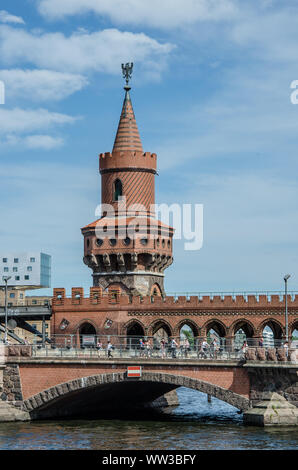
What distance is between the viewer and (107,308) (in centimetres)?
8325

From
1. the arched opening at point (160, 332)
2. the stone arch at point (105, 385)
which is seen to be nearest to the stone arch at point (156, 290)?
the arched opening at point (160, 332)

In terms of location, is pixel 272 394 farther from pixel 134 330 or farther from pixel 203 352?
pixel 134 330

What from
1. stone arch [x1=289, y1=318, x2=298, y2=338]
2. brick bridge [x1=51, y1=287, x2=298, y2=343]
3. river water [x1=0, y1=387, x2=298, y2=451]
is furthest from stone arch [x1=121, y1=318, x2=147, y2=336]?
stone arch [x1=289, y1=318, x2=298, y2=338]

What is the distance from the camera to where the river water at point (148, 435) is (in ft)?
185

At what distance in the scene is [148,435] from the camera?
6169 cm

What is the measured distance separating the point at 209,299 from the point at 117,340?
8819mm

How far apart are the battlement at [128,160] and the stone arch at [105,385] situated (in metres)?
26.2

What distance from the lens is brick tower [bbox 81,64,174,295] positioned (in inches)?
3418

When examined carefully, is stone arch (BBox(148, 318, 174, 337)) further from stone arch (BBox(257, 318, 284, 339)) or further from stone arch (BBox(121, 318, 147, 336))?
stone arch (BBox(257, 318, 284, 339))

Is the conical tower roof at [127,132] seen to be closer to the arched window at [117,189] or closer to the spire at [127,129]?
the spire at [127,129]

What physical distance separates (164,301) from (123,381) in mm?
16301

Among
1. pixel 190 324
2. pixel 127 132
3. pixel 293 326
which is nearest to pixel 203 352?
pixel 293 326
